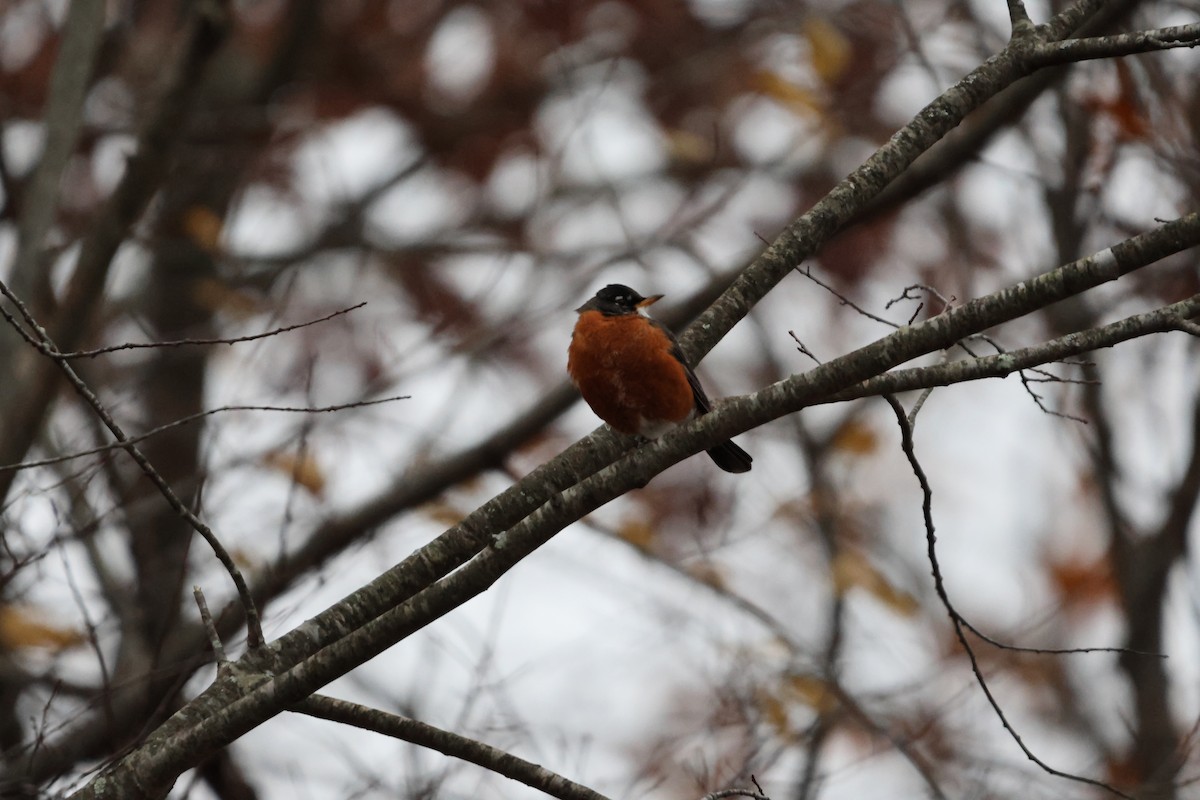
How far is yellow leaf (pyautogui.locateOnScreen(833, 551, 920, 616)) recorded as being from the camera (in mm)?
6477

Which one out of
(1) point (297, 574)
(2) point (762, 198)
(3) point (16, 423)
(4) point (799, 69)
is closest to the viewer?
(3) point (16, 423)

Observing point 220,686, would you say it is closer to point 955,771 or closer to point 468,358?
point 468,358

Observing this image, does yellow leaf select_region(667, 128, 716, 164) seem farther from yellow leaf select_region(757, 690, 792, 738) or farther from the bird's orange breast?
yellow leaf select_region(757, 690, 792, 738)

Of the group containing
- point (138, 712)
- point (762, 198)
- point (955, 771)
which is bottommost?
point (955, 771)

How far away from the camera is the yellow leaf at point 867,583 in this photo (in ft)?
21.2

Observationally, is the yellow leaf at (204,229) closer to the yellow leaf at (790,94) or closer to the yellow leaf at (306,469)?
the yellow leaf at (306,469)

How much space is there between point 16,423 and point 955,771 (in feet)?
16.7

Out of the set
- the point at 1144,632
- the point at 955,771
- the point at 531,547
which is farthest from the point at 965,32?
the point at 531,547

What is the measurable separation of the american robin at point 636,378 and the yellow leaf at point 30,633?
2.72 metres

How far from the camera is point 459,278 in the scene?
388 inches

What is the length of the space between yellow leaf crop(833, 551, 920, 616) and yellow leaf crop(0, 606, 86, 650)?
392 centimetres

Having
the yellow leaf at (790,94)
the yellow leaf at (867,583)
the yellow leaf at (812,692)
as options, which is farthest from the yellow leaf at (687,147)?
the yellow leaf at (812,692)

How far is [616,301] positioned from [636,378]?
Answer: 0.78 meters

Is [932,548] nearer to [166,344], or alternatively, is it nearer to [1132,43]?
[1132,43]
